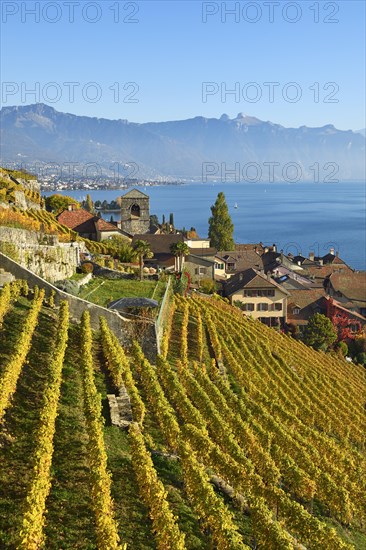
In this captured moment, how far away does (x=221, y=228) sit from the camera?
99.8 metres

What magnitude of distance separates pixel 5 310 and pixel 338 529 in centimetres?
1566

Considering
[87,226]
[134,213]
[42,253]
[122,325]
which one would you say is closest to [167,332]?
[122,325]

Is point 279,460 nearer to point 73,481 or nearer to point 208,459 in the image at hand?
point 208,459

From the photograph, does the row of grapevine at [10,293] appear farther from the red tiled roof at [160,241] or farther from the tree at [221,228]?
→ the tree at [221,228]

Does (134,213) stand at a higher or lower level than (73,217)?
higher

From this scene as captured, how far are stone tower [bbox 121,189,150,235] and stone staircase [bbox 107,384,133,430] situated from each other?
7206 centimetres

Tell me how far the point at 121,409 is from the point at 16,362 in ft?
13.8

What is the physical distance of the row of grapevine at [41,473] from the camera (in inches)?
468

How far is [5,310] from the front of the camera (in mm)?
24422

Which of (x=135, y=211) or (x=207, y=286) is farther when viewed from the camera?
(x=135, y=211)

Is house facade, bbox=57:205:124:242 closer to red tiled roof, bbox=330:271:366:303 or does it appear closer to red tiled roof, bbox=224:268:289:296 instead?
red tiled roof, bbox=224:268:289:296

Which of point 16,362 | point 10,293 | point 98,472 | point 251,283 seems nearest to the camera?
point 98,472

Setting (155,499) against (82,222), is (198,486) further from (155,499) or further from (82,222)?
(82,222)

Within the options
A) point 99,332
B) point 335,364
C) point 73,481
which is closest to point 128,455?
point 73,481
